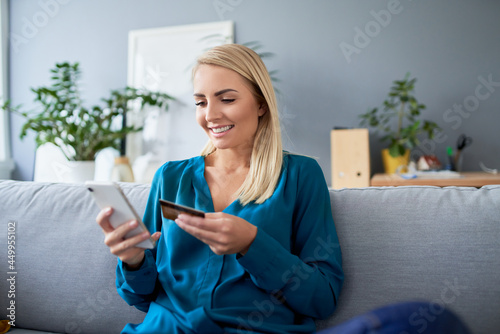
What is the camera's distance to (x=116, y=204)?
867 millimetres

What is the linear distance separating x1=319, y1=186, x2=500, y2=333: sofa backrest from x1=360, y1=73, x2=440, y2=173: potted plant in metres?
1.48

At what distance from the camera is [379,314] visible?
585 mm

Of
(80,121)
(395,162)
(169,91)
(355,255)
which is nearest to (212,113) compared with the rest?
(355,255)

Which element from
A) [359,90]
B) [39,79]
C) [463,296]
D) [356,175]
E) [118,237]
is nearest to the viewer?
[118,237]

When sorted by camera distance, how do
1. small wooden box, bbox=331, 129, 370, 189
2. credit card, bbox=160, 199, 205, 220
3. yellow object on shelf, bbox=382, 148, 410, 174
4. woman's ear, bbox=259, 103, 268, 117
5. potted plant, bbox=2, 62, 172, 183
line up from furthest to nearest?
1. potted plant, bbox=2, 62, 172, 183
2. yellow object on shelf, bbox=382, 148, 410, 174
3. small wooden box, bbox=331, 129, 370, 189
4. woman's ear, bbox=259, 103, 268, 117
5. credit card, bbox=160, 199, 205, 220

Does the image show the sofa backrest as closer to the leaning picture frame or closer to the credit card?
the credit card

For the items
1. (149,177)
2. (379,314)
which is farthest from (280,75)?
(379,314)

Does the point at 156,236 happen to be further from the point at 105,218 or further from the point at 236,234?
the point at 236,234

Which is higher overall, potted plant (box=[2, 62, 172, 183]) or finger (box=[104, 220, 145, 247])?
potted plant (box=[2, 62, 172, 183])

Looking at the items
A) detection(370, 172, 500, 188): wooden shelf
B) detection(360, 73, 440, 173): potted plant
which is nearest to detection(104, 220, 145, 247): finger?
detection(370, 172, 500, 188): wooden shelf

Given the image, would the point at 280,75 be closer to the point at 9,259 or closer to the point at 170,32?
the point at 170,32

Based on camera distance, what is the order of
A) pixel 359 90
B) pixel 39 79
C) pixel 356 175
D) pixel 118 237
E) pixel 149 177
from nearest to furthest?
1. pixel 118 237
2. pixel 356 175
3. pixel 359 90
4. pixel 149 177
5. pixel 39 79

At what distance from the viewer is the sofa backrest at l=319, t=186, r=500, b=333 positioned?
3.38 feet

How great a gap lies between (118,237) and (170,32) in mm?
2690
